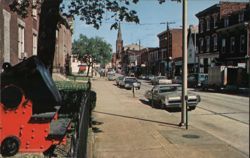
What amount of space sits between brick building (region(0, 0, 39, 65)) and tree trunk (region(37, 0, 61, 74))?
A: 4990 millimetres

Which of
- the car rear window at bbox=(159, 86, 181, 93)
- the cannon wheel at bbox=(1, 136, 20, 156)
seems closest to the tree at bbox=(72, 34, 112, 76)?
the car rear window at bbox=(159, 86, 181, 93)

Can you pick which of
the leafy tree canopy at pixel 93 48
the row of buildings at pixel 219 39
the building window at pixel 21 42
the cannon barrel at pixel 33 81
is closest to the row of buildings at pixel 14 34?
the building window at pixel 21 42

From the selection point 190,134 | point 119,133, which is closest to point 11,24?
point 119,133

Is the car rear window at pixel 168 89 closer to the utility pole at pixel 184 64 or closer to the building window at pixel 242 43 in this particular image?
the utility pole at pixel 184 64

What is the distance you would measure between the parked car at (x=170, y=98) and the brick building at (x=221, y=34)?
82.6 feet

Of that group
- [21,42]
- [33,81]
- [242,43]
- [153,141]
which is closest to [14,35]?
[21,42]

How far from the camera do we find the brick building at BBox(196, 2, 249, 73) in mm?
47438

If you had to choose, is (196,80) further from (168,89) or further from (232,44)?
(168,89)

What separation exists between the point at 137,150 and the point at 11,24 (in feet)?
46.8

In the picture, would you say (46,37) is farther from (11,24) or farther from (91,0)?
(11,24)

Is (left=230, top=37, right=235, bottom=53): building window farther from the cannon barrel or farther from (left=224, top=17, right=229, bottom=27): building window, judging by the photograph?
the cannon barrel

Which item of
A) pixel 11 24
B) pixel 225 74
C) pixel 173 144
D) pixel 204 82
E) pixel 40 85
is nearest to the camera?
pixel 40 85

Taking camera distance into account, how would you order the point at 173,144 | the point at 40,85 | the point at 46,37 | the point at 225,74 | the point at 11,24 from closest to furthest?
the point at 40,85
the point at 173,144
the point at 46,37
the point at 11,24
the point at 225,74

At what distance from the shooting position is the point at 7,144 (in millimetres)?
6094
